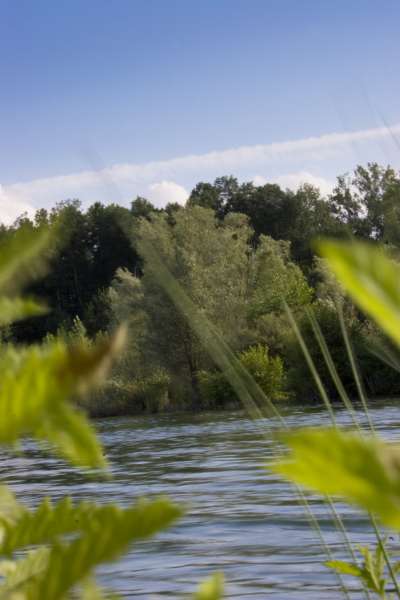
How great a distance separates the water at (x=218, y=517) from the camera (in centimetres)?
589

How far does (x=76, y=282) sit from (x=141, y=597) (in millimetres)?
58113

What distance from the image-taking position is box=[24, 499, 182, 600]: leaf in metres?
0.32

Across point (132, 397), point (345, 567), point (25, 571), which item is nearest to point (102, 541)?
point (25, 571)

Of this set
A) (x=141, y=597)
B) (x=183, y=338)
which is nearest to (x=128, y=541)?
(x=141, y=597)

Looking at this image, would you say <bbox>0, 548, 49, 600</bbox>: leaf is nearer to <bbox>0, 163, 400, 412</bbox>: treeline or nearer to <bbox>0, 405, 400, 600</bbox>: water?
<bbox>0, 405, 400, 600</bbox>: water

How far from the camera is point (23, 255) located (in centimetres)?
36

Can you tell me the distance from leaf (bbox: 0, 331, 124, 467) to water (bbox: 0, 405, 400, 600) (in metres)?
0.06

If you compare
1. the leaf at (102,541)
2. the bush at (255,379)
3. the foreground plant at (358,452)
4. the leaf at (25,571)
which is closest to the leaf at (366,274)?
the foreground plant at (358,452)

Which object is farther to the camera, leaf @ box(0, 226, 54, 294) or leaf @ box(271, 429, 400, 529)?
leaf @ box(0, 226, 54, 294)

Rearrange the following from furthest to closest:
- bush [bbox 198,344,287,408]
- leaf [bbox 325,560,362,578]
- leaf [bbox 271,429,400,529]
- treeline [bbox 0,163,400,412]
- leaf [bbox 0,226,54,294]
Result: bush [bbox 198,344,287,408] → treeline [bbox 0,163,400,412] → leaf [bbox 325,560,362,578] → leaf [bbox 0,226,54,294] → leaf [bbox 271,429,400,529]

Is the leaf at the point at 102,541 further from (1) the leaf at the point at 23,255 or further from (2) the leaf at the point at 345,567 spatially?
(2) the leaf at the point at 345,567

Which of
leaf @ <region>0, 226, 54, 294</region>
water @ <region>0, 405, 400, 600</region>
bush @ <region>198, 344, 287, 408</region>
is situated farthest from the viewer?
bush @ <region>198, 344, 287, 408</region>

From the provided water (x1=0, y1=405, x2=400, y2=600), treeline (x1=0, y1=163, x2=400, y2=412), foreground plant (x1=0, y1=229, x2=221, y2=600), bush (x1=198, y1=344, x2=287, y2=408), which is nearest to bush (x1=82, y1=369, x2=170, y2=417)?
treeline (x1=0, y1=163, x2=400, y2=412)

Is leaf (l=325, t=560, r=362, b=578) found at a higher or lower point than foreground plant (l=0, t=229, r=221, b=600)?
lower
